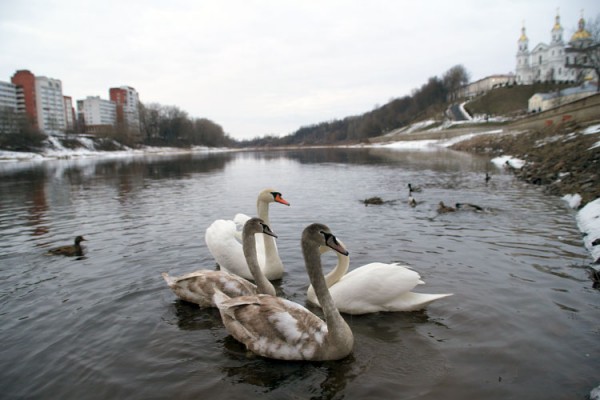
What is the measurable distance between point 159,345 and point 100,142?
12184cm

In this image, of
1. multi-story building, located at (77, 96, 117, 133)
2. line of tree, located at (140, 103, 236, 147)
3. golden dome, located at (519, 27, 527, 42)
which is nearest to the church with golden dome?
golden dome, located at (519, 27, 527, 42)

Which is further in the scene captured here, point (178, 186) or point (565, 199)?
point (178, 186)

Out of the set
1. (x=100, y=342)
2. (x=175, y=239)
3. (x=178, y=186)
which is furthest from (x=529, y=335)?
(x=178, y=186)

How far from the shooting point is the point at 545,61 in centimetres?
13150

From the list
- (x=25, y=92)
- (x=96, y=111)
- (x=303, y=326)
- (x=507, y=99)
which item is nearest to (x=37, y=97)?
(x=25, y=92)

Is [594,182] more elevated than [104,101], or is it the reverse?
[104,101]

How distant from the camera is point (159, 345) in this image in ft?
17.4

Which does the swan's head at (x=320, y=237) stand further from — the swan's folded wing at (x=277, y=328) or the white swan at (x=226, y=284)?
the white swan at (x=226, y=284)

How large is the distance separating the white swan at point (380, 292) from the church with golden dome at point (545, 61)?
138201 mm

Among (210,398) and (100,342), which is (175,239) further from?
(210,398)

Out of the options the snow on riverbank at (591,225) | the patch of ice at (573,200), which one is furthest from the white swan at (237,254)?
the patch of ice at (573,200)

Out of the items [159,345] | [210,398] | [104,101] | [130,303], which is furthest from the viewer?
[104,101]

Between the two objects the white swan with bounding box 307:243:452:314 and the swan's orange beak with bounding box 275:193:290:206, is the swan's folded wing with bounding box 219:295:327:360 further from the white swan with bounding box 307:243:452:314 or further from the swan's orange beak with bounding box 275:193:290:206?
the swan's orange beak with bounding box 275:193:290:206

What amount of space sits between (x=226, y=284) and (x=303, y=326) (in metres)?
1.84
